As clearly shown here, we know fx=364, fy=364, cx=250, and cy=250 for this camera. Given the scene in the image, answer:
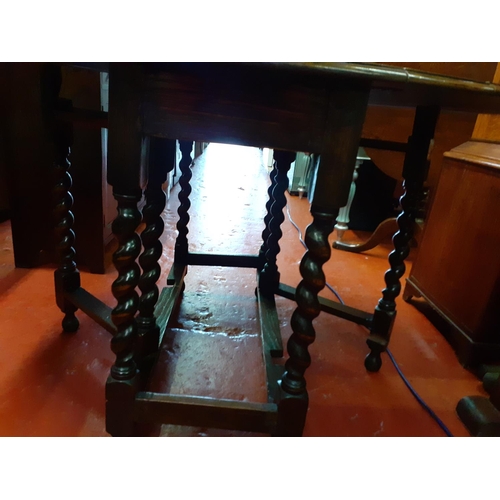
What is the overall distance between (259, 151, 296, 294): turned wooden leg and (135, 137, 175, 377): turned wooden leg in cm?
37

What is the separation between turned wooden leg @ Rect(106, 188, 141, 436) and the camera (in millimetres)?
663

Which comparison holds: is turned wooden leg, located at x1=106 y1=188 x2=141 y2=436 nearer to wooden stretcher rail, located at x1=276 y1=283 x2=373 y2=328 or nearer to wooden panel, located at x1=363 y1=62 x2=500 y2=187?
wooden stretcher rail, located at x1=276 y1=283 x2=373 y2=328

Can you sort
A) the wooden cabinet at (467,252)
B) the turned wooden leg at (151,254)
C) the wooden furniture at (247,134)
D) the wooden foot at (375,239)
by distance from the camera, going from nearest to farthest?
the wooden furniture at (247,134), the turned wooden leg at (151,254), the wooden cabinet at (467,252), the wooden foot at (375,239)

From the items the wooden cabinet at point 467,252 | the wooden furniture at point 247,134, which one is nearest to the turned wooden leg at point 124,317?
the wooden furniture at point 247,134

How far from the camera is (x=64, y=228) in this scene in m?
1.02

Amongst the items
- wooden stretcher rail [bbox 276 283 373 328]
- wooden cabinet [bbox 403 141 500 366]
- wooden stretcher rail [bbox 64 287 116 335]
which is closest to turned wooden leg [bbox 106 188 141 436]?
wooden stretcher rail [bbox 64 287 116 335]

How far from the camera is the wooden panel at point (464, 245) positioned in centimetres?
113

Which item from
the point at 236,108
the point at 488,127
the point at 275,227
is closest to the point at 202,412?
the point at 236,108

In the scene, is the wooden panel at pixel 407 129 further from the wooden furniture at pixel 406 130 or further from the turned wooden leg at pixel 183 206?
the turned wooden leg at pixel 183 206

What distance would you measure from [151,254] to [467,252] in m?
1.02

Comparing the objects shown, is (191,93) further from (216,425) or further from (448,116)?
(448,116)

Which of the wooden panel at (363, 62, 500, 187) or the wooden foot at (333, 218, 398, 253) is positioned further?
the wooden foot at (333, 218, 398, 253)

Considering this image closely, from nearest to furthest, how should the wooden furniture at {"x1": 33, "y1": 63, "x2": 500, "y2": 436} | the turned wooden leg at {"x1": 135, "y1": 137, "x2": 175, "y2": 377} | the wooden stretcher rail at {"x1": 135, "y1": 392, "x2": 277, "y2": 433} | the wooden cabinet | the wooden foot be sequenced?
the wooden furniture at {"x1": 33, "y1": 63, "x2": 500, "y2": 436}, the wooden stretcher rail at {"x1": 135, "y1": 392, "x2": 277, "y2": 433}, the turned wooden leg at {"x1": 135, "y1": 137, "x2": 175, "y2": 377}, the wooden cabinet, the wooden foot

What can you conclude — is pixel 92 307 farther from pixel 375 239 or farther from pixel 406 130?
pixel 406 130
